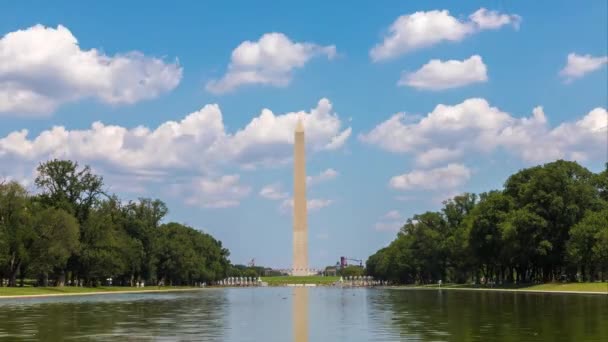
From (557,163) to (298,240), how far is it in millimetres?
54740

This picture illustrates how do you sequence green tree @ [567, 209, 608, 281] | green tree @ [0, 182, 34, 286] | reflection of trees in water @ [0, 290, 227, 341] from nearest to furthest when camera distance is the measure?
reflection of trees in water @ [0, 290, 227, 341]
green tree @ [567, 209, 608, 281]
green tree @ [0, 182, 34, 286]

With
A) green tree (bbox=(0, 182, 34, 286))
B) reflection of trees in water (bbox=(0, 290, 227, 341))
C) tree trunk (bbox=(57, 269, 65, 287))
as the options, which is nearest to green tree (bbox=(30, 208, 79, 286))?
green tree (bbox=(0, 182, 34, 286))

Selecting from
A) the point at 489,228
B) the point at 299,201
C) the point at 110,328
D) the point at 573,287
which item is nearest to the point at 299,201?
the point at 299,201

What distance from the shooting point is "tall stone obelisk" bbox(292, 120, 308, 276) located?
131m

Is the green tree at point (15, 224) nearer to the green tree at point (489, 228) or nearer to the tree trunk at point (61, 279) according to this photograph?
the tree trunk at point (61, 279)

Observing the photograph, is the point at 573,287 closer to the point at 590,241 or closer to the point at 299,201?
the point at 590,241

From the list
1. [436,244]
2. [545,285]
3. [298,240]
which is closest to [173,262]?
[298,240]

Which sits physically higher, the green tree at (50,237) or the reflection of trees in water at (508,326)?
the green tree at (50,237)

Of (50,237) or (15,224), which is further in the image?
(50,237)

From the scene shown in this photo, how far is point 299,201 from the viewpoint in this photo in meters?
135

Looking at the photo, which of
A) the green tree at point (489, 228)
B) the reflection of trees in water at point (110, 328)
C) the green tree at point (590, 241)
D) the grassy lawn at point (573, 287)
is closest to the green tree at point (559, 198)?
the green tree at point (590, 241)

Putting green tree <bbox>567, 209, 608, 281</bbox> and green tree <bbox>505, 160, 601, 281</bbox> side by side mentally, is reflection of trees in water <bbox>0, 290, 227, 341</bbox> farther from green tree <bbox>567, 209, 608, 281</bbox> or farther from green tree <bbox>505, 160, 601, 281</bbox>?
green tree <bbox>505, 160, 601, 281</bbox>

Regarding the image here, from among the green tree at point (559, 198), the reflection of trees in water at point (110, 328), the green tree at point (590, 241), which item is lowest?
the reflection of trees in water at point (110, 328)

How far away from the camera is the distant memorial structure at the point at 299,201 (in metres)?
131
